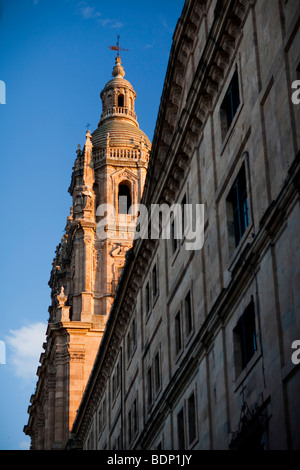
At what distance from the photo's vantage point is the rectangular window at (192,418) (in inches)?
1305

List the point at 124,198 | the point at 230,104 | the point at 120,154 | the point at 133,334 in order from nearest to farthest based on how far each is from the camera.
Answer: the point at 230,104 < the point at 133,334 < the point at 124,198 < the point at 120,154

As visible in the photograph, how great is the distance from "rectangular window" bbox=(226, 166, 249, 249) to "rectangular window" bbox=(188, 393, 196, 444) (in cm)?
606

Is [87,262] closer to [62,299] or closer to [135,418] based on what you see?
[62,299]

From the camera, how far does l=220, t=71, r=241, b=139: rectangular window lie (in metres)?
31.6

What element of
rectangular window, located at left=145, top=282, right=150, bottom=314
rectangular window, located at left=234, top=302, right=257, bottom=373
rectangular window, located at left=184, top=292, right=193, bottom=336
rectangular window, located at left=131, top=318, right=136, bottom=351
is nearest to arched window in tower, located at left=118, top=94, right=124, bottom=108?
rectangular window, located at left=131, top=318, right=136, bottom=351

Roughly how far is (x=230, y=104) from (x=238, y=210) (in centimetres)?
411

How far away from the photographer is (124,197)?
9294 centimetres

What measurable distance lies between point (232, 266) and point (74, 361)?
181 ft

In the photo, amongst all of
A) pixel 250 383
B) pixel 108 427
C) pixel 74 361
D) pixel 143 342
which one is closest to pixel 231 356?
pixel 250 383

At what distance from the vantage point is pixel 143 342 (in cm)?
4412

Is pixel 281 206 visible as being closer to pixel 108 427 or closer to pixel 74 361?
pixel 108 427

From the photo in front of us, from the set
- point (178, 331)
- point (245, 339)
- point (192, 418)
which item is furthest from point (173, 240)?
point (245, 339)

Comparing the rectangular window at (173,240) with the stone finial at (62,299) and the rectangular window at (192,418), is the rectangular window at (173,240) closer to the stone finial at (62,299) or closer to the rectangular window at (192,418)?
the rectangular window at (192,418)

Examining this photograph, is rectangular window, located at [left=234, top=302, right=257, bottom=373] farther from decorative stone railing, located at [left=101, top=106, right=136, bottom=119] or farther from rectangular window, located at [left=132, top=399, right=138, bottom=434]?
decorative stone railing, located at [left=101, top=106, right=136, bottom=119]
